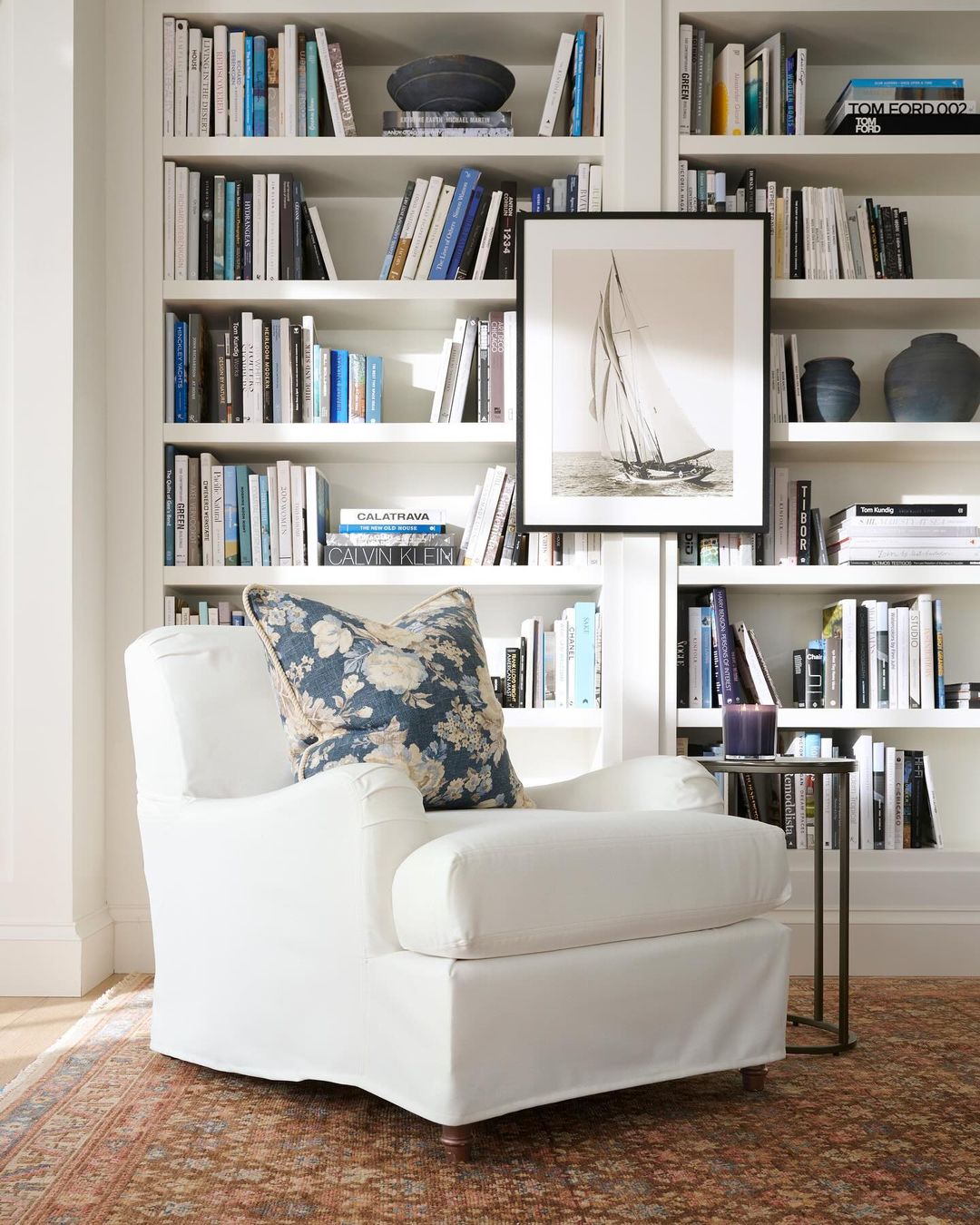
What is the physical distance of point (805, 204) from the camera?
3.04 metres

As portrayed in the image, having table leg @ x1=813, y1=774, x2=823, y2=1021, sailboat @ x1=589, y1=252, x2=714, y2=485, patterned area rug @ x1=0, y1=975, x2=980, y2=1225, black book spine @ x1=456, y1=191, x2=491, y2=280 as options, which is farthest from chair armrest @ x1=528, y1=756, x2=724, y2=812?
black book spine @ x1=456, y1=191, x2=491, y2=280

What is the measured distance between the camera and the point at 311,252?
10.0 ft

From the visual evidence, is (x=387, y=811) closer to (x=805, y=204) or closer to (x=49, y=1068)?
(x=49, y=1068)

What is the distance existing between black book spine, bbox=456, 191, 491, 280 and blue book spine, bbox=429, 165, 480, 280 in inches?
1.2

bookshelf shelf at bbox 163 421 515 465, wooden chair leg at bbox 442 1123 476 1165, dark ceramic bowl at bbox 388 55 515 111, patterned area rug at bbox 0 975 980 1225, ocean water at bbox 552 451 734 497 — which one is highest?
dark ceramic bowl at bbox 388 55 515 111

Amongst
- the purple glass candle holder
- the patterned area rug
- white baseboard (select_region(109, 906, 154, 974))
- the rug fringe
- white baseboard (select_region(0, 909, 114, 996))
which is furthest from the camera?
white baseboard (select_region(109, 906, 154, 974))

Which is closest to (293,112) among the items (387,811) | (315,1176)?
(387,811)

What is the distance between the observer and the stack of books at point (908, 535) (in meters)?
2.96

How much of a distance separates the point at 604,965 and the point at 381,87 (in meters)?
2.55

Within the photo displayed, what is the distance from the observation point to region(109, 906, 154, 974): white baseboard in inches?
113

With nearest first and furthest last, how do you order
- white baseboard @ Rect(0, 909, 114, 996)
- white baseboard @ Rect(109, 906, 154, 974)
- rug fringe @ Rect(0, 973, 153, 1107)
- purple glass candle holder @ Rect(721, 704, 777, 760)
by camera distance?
rug fringe @ Rect(0, 973, 153, 1107)
purple glass candle holder @ Rect(721, 704, 777, 760)
white baseboard @ Rect(0, 909, 114, 996)
white baseboard @ Rect(109, 906, 154, 974)

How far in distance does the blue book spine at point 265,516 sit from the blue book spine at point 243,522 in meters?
0.03

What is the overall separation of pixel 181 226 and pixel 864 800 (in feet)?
7.42

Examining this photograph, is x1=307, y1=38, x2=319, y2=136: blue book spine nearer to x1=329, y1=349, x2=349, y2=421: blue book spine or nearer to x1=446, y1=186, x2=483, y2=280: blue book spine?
x1=446, y1=186, x2=483, y2=280: blue book spine
